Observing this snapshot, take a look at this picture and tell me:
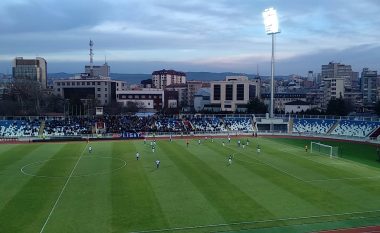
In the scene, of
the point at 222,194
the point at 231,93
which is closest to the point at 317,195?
the point at 222,194

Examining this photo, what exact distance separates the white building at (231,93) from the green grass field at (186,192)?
298 ft

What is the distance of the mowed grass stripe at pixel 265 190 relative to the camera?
2381 centimetres

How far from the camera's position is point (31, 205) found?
24625mm

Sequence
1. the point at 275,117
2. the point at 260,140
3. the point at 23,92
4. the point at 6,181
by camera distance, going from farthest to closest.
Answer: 1. the point at 23,92
2. the point at 275,117
3. the point at 260,140
4. the point at 6,181

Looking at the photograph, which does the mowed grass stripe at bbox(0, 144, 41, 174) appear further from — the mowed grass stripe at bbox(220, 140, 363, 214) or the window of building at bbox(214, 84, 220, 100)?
the window of building at bbox(214, 84, 220, 100)

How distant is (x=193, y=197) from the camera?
2641 cm

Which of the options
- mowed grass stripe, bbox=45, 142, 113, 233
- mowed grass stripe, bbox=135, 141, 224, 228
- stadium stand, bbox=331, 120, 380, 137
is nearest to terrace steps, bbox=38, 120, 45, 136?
mowed grass stripe, bbox=45, 142, 113, 233

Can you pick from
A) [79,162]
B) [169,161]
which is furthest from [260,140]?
[79,162]

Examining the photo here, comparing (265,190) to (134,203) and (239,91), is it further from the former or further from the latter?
(239,91)

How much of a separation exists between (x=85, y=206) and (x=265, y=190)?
12.4 metres

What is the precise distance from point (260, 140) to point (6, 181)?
38.8 metres

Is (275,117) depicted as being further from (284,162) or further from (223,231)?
(223,231)

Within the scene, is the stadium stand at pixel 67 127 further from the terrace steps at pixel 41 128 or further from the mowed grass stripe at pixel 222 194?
the mowed grass stripe at pixel 222 194

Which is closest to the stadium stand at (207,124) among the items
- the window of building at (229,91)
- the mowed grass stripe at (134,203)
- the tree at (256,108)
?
the tree at (256,108)
